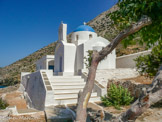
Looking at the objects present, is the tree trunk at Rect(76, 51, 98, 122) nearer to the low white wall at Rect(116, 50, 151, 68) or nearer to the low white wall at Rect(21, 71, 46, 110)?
the low white wall at Rect(21, 71, 46, 110)

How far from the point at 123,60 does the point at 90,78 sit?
14.1 metres

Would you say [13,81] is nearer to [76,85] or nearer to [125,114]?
[76,85]

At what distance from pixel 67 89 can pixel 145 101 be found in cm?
702

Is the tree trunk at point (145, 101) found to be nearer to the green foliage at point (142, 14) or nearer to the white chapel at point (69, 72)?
the green foliage at point (142, 14)

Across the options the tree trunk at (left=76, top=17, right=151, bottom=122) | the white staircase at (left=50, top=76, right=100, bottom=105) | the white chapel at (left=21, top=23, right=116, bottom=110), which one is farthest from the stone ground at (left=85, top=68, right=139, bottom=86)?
the tree trunk at (left=76, top=17, right=151, bottom=122)

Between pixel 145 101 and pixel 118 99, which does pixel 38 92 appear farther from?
pixel 145 101

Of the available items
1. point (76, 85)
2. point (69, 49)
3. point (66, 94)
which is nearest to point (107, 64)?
point (69, 49)

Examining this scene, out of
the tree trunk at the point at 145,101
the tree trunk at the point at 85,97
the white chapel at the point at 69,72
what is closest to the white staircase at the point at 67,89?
the white chapel at the point at 69,72

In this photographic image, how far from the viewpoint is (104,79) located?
35.4 ft

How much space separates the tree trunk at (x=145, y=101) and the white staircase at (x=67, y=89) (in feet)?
17.4

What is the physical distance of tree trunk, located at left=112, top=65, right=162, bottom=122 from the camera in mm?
2188

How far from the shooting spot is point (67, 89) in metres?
8.83

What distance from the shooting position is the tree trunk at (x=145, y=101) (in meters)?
2.19

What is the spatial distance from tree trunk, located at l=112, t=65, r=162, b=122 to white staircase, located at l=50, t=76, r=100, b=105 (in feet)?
17.4
